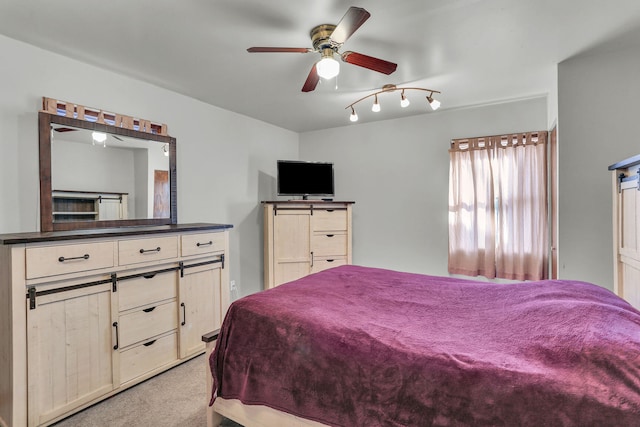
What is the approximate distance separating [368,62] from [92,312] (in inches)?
91.3

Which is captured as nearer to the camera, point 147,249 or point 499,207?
point 147,249

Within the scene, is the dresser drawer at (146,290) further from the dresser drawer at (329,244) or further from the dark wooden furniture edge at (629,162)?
the dark wooden furniture edge at (629,162)

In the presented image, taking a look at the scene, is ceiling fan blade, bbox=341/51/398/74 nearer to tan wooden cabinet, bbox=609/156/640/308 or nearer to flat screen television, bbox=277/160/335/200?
tan wooden cabinet, bbox=609/156/640/308

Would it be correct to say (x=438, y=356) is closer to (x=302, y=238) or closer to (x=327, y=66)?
(x=327, y=66)

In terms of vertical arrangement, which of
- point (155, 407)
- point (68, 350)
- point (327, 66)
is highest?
point (327, 66)

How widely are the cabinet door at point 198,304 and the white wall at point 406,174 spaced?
215 centimetres

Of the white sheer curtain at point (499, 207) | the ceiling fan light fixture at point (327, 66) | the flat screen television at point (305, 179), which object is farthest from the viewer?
the flat screen television at point (305, 179)

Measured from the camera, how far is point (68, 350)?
1.82m

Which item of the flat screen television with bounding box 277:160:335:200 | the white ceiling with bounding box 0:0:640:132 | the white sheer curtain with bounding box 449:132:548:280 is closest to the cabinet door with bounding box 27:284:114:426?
the white ceiling with bounding box 0:0:640:132

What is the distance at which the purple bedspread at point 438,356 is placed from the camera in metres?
0.93

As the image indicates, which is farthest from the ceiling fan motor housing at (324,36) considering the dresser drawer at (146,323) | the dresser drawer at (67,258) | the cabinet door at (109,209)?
the dresser drawer at (146,323)

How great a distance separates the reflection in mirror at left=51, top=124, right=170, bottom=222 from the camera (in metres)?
2.23

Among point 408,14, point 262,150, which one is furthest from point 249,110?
point 408,14

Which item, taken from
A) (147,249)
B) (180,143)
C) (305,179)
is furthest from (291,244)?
(147,249)
